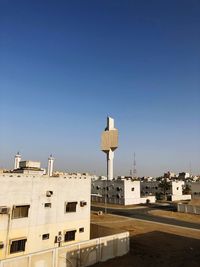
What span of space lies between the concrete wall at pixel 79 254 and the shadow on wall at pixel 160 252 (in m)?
0.74

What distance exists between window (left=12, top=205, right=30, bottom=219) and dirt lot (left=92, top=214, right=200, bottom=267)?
8.06m

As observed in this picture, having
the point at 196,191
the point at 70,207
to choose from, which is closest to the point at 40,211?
the point at 70,207

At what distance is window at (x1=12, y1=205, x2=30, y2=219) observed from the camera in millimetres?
22875

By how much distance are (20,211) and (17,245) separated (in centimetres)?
295

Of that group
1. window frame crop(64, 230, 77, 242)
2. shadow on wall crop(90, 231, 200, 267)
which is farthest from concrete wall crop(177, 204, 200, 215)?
window frame crop(64, 230, 77, 242)

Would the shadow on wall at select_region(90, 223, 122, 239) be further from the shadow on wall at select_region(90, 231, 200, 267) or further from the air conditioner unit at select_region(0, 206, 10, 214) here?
the air conditioner unit at select_region(0, 206, 10, 214)

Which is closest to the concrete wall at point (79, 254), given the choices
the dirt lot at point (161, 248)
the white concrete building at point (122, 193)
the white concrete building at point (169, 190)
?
the dirt lot at point (161, 248)

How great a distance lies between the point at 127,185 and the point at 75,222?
2221 inches

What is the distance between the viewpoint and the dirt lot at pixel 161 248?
78.4ft

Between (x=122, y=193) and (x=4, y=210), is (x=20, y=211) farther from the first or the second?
(x=122, y=193)

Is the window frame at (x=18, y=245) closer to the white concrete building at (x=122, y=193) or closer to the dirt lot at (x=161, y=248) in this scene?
the dirt lot at (x=161, y=248)

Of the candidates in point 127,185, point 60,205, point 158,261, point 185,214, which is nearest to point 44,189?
point 60,205

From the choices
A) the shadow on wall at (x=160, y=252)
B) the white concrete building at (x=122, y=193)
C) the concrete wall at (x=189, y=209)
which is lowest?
the shadow on wall at (x=160, y=252)

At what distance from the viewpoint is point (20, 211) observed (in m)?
23.4
